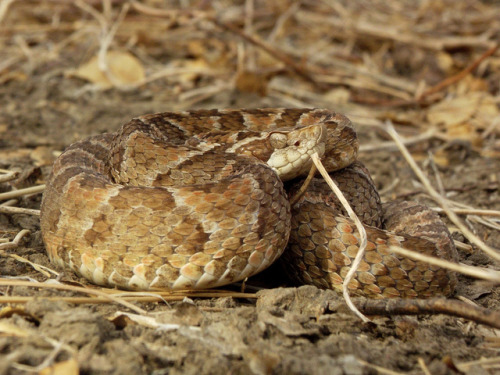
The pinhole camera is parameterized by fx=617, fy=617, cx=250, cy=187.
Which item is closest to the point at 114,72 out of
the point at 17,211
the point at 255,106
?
the point at 255,106

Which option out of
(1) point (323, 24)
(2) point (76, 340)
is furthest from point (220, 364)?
(1) point (323, 24)

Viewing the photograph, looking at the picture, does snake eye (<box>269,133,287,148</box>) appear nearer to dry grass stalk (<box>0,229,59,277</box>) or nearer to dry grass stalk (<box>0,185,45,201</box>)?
dry grass stalk (<box>0,229,59,277</box>)

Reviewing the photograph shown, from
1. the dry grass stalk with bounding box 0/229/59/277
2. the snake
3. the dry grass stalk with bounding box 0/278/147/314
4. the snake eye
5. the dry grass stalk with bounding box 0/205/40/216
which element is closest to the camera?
the dry grass stalk with bounding box 0/278/147/314

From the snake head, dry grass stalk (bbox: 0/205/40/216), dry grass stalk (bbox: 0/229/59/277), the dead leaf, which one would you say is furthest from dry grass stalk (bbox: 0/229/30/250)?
the dead leaf

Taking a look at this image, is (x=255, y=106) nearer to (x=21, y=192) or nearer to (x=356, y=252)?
(x=21, y=192)

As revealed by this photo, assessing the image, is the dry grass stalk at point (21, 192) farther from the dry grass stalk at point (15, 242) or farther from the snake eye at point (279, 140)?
the snake eye at point (279, 140)
